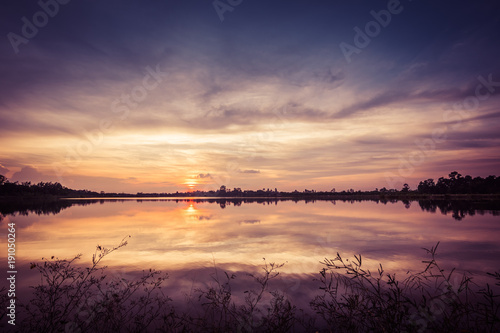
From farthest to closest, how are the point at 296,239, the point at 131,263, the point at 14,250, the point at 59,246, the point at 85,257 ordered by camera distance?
the point at 296,239
the point at 59,246
the point at 14,250
the point at 85,257
the point at 131,263

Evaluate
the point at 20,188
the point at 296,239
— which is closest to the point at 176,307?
the point at 296,239

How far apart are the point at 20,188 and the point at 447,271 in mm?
177865

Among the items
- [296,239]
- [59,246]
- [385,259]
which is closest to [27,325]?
[59,246]

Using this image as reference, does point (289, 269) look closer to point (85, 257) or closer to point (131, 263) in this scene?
point (131, 263)

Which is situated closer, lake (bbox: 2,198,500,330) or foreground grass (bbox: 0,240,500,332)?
foreground grass (bbox: 0,240,500,332)

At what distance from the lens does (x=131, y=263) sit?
15062 mm

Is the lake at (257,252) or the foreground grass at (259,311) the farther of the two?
the lake at (257,252)

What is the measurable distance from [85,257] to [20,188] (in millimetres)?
161621

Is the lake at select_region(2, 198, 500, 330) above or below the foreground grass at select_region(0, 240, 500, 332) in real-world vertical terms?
below

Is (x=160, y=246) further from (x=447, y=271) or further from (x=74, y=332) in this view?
(x=447, y=271)

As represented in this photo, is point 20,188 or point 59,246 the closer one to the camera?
point 59,246

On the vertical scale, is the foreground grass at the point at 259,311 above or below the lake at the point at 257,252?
above

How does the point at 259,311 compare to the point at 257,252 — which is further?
the point at 257,252

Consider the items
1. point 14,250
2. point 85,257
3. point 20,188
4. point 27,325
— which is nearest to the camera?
point 27,325
